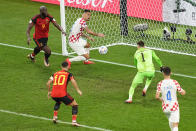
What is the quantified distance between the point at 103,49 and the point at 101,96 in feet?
11.2

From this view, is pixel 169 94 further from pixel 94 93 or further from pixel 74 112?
pixel 94 93

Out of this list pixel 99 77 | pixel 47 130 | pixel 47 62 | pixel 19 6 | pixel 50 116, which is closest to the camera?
pixel 47 130

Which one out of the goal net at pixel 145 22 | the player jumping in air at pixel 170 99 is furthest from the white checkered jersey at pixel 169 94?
the goal net at pixel 145 22

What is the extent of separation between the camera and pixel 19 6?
27547 mm

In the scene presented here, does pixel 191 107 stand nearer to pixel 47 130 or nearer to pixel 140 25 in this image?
pixel 47 130

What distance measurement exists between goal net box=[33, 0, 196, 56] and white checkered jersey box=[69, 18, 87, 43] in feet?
10.6

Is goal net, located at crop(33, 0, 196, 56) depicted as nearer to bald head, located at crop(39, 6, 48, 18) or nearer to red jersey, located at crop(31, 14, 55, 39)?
red jersey, located at crop(31, 14, 55, 39)

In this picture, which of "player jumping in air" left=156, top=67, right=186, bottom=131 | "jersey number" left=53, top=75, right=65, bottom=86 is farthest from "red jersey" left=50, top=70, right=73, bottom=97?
"player jumping in air" left=156, top=67, right=186, bottom=131

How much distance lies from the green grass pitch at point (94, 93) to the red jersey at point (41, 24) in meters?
1.09

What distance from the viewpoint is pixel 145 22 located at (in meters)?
21.1

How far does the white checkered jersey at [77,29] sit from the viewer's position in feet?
55.8

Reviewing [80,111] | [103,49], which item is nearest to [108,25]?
[103,49]

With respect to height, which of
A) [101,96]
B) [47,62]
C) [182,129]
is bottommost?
[182,129]

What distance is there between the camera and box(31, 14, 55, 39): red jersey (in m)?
17.0
